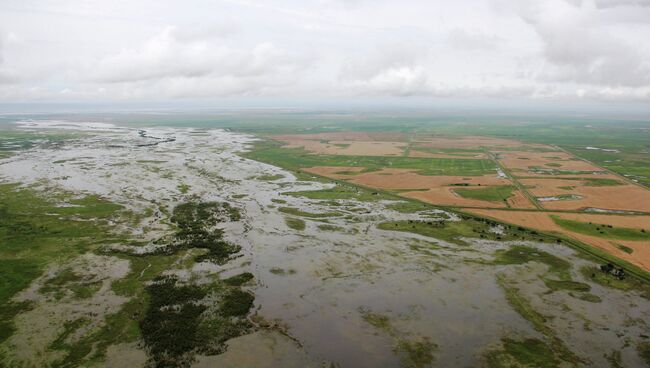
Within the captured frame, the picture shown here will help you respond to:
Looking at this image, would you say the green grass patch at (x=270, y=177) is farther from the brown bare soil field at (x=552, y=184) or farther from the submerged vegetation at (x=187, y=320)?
the submerged vegetation at (x=187, y=320)

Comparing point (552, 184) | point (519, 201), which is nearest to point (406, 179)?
point (519, 201)

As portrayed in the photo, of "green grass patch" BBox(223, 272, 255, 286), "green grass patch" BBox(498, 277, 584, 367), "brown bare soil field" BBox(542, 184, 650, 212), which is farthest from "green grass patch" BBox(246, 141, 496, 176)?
"green grass patch" BBox(223, 272, 255, 286)

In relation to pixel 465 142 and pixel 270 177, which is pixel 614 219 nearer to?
pixel 270 177

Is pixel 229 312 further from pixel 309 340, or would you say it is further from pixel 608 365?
pixel 608 365

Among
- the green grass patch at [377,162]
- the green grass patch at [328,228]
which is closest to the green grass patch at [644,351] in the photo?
the green grass patch at [328,228]

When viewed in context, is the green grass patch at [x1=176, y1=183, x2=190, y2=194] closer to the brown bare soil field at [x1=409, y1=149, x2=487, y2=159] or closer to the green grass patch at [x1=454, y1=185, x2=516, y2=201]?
the green grass patch at [x1=454, y1=185, x2=516, y2=201]

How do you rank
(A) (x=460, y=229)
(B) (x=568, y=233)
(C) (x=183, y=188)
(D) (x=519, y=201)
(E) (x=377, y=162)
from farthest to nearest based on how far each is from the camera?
(E) (x=377, y=162), (C) (x=183, y=188), (D) (x=519, y=201), (A) (x=460, y=229), (B) (x=568, y=233)

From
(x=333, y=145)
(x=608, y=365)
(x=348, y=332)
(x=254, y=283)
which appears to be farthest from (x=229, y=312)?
(x=333, y=145)
